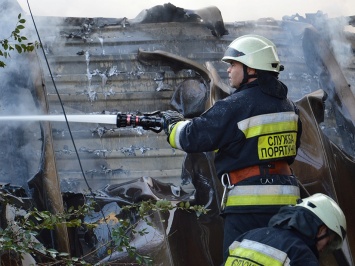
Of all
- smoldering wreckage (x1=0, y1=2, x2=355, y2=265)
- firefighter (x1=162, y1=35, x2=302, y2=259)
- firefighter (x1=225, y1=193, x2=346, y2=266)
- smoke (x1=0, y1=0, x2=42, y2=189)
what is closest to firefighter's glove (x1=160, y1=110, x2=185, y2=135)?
firefighter (x1=162, y1=35, x2=302, y2=259)

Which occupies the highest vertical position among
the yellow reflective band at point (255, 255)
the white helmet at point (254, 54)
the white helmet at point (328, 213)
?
the white helmet at point (254, 54)

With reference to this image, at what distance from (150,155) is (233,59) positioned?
1857 mm

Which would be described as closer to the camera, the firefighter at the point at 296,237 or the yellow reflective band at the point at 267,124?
the firefighter at the point at 296,237

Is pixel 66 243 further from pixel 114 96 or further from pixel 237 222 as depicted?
pixel 114 96

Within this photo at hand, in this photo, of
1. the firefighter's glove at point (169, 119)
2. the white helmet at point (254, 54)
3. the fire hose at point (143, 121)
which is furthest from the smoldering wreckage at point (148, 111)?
the white helmet at point (254, 54)

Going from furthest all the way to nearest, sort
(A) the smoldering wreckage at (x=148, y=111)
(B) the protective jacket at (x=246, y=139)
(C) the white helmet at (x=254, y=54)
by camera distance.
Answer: (A) the smoldering wreckage at (x=148, y=111)
(C) the white helmet at (x=254, y=54)
(B) the protective jacket at (x=246, y=139)

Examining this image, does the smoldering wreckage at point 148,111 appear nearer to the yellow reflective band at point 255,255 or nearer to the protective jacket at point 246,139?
the protective jacket at point 246,139

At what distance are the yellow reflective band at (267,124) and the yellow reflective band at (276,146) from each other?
1.1 inches

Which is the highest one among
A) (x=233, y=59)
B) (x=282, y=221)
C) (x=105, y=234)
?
(x=233, y=59)

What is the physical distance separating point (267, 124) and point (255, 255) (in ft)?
3.54

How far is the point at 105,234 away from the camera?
5.11 metres

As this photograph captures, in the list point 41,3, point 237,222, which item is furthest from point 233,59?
point 41,3

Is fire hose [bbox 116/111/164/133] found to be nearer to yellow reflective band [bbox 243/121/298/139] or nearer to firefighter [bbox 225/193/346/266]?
yellow reflective band [bbox 243/121/298/139]

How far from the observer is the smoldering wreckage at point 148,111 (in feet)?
16.8
